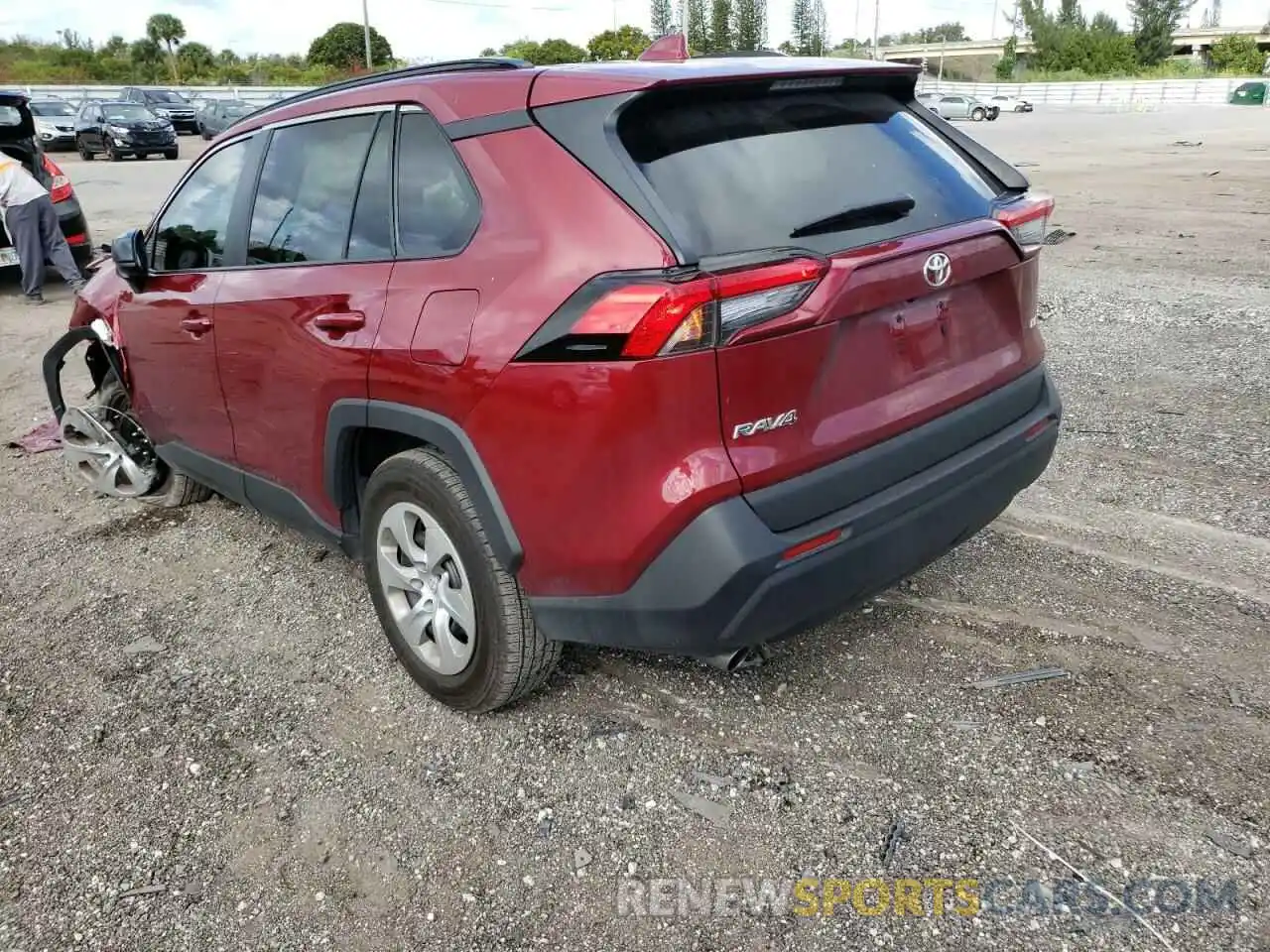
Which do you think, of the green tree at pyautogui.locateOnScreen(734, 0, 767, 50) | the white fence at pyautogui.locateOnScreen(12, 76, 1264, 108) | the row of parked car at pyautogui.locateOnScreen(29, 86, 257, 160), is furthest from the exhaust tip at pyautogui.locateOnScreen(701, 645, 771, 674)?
the green tree at pyautogui.locateOnScreen(734, 0, 767, 50)

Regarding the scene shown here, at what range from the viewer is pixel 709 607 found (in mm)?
2271

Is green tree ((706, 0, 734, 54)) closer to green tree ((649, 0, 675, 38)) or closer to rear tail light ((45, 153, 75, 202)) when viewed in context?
green tree ((649, 0, 675, 38))

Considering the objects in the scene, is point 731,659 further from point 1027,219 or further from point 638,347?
point 1027,219

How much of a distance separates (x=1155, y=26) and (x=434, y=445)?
4670 inches

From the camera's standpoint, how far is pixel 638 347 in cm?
215

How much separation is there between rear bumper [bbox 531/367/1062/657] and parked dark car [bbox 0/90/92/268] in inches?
367

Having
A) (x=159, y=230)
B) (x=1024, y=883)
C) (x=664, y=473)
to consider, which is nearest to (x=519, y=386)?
(x=664, y=473)

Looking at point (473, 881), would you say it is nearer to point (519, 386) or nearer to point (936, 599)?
point (519, 386)

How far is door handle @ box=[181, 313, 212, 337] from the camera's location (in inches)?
139

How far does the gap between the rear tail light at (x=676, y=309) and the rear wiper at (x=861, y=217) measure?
191 millimetres

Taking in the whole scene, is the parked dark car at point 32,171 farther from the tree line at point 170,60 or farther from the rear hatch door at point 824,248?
the tree line at point 170,60

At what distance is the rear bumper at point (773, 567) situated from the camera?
2.24 m

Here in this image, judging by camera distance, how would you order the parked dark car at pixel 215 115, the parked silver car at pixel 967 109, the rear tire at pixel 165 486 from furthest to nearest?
the parked silver car at pixel 967 109, the parked dark car at pixel 215 115, the rear tire at pixel 165 486

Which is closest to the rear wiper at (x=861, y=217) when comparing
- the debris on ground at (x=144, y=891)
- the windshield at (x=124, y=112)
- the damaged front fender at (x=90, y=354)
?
the debris on ground at (x=144, y=891)
